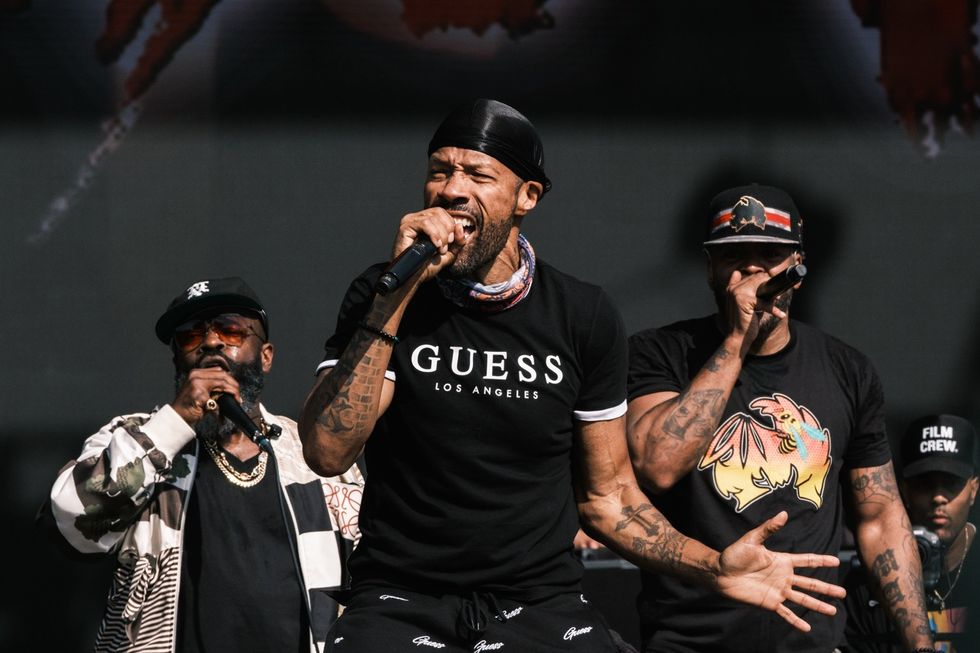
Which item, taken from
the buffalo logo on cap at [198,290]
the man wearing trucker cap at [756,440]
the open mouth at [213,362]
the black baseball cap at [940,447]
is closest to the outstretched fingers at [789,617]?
the man wearing trucker cap at [756,440]

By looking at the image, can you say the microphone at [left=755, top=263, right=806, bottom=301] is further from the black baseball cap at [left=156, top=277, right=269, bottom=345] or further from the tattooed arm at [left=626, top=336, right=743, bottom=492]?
the black baseball cap at [left=156, top=277, right=269, bottom=345]

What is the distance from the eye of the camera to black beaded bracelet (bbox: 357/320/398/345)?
2.85 metres

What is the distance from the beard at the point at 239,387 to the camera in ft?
13.4

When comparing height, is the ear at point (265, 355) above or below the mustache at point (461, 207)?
below

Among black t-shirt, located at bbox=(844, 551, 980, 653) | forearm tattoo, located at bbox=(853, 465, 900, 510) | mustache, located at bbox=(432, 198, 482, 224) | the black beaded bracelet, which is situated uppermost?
mustache, located at bbox=(432, 198, 482, 224)

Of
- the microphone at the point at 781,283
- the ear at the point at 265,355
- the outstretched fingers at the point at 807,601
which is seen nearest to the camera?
the outstretched fingers at the point at 807,601

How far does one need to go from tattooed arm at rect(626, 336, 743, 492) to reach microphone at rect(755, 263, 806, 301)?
0.16 meters

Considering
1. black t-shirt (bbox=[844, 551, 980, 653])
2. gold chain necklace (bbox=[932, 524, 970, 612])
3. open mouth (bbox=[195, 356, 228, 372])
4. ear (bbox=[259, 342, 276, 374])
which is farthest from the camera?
gold chain necklace (bbox=[932, 524, 970, 612])

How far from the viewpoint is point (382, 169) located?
5.87 meters

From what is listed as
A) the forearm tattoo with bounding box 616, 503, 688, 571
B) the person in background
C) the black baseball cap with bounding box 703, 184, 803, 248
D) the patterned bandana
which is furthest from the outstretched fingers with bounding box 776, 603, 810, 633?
the person in background

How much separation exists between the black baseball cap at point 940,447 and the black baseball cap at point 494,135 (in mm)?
2851

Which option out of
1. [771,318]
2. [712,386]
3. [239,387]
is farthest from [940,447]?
[239,387]

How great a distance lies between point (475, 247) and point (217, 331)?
1.58 meters

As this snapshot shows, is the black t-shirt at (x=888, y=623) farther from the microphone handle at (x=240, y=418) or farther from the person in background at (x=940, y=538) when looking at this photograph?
the microphone handle at (x=240, y=418)
